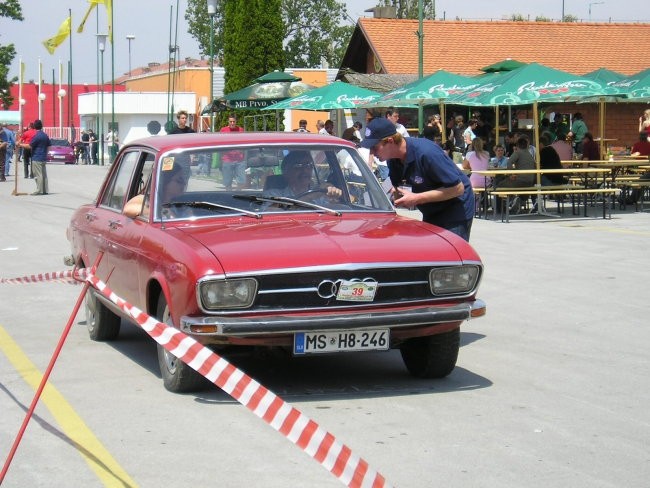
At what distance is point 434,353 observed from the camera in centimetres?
737

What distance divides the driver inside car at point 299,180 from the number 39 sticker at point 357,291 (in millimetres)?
1447

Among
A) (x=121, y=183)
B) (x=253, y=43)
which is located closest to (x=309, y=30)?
(x=253, y=43)

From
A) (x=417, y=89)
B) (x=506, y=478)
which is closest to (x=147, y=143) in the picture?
(x=506, y=478)

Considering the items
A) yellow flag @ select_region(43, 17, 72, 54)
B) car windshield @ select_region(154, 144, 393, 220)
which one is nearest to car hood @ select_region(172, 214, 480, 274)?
car windshield @ select_region(154, 144, 393, 220)

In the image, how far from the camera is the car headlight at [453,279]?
6.99 m

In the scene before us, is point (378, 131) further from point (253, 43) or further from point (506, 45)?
point (253, 43)

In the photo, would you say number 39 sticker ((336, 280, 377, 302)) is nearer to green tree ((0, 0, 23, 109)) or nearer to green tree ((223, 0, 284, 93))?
green tree ((223, 0, 284, 93))

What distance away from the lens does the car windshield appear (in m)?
7.74

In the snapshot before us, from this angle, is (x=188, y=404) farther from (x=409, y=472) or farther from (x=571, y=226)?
(x=571, y=226)

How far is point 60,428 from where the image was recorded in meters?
6.27

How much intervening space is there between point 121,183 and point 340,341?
2.81m

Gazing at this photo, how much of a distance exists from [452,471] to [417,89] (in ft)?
62.7

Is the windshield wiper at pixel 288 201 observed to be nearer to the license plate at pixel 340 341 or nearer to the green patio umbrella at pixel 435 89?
the license plate at pixel 340 341

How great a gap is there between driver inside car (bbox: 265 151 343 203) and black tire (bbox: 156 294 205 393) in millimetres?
1297
